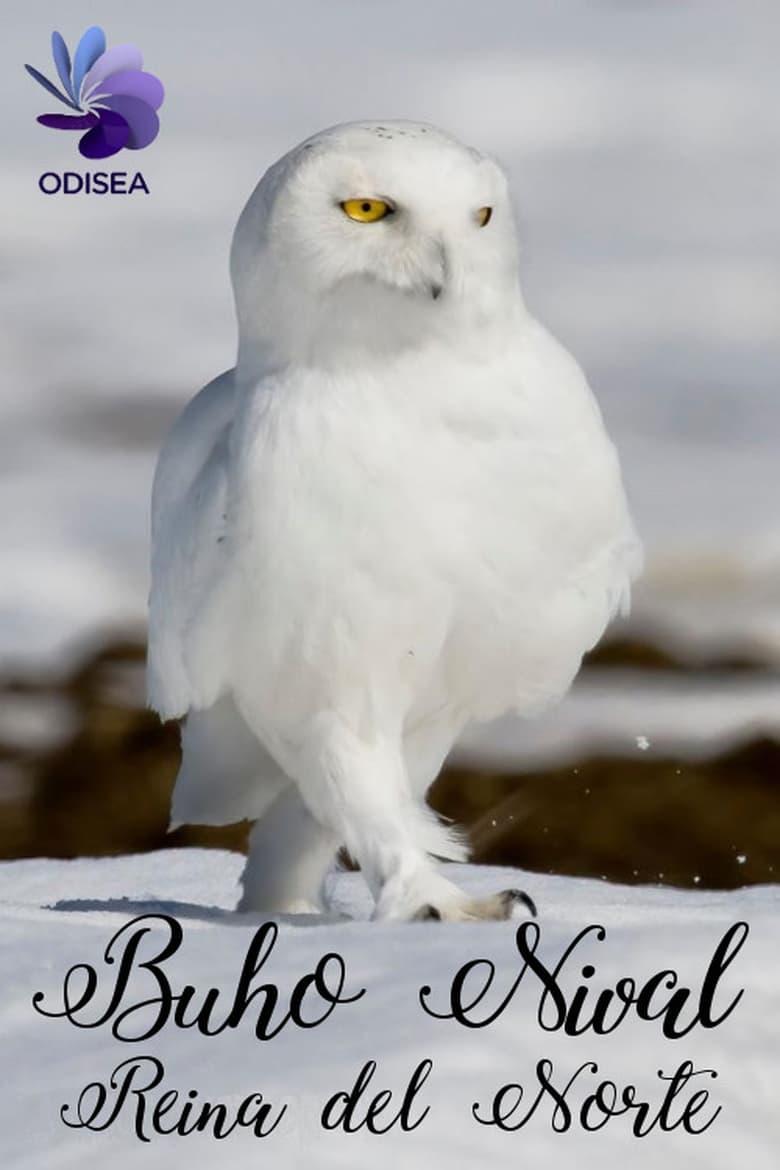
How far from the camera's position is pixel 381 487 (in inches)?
154

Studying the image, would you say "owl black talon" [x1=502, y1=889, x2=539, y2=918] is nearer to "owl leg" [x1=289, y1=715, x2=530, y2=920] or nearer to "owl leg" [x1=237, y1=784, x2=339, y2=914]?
"owl leg" [x1=289, y1=715, x2=530, y2=920]

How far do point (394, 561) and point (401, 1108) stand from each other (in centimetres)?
136

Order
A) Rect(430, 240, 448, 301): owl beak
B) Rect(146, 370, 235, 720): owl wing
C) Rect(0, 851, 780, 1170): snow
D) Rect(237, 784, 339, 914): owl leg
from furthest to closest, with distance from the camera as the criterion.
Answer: Rect(237, 784, 339, 914): owl leg < Rect(146, 370, 235, 720): owl wing < Rect(430, 240, 448, 301): owl beak < Rect(0, 851, 780, 1170): snow

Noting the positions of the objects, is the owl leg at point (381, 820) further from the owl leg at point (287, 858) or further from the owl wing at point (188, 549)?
the owl leg at point (287, 858)

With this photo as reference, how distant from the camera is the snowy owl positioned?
3873mm

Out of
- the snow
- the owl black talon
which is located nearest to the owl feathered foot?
the owl black talon

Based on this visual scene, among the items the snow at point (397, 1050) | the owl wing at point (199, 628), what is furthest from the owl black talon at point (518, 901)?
the owl wing at point (199, 628)

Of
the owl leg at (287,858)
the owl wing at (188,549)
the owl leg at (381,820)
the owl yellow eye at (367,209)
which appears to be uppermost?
the owl yellow eye at (367,209)

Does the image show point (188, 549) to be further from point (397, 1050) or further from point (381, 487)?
point (397, 1050)

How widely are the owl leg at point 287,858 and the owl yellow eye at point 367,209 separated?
125cm

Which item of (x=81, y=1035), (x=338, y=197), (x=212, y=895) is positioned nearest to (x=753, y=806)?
(x=212, y=895)

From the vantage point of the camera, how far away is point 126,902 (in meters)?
4.42

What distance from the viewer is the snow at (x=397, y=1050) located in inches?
106

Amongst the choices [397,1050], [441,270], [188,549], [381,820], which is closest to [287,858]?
[381,820]
